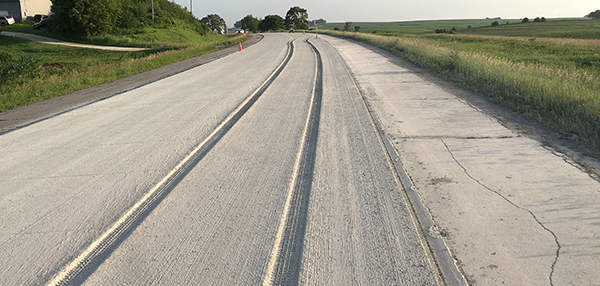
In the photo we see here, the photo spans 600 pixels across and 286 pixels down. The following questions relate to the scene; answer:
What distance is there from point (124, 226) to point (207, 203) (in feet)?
2.92

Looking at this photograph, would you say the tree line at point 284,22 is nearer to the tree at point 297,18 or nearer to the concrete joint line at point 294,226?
the tree at point 297,18

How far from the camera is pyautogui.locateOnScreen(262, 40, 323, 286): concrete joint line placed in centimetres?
318

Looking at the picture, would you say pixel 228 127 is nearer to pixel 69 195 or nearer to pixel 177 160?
pixel 177 160

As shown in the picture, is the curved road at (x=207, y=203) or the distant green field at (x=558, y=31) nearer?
→ the curved road at (x=207, y=203)

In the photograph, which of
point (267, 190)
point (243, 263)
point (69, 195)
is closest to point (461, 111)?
point (267, 190)

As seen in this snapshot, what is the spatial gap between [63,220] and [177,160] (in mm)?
1945

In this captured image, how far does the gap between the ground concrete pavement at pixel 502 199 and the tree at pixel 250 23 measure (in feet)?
453

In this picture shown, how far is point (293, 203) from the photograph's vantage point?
4406 mm

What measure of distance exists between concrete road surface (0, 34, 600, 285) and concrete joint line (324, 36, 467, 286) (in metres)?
0.02

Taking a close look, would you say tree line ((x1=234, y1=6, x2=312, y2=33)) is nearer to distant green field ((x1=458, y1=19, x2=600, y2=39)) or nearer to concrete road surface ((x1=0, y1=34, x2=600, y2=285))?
distant green field ((x1=458, y1=19, x2=600, y2=39))

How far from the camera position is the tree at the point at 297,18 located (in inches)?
4978

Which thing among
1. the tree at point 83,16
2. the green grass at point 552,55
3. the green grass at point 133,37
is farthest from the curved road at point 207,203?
the tree at point 83,16

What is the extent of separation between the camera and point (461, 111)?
8836mm

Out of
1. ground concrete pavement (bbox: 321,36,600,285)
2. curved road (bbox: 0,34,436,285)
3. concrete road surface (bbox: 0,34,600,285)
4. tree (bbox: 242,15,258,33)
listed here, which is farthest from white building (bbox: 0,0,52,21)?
tree (bbox: 242,15,258,33)
